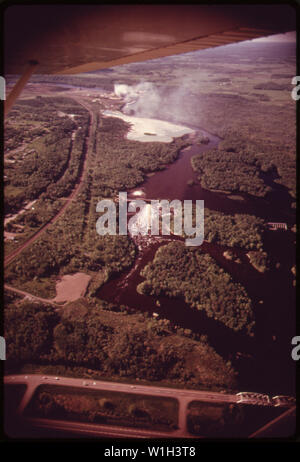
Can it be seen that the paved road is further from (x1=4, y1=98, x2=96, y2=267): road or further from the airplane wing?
the airplane wing

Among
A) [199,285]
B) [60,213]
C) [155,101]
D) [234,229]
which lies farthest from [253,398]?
[155,101]

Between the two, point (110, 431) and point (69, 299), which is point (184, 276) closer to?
point (69, 299)

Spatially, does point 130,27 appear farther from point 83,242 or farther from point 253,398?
point 83,242

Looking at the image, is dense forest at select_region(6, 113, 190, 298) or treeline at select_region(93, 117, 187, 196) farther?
treeline at select_region(93, 117, 187, 196)

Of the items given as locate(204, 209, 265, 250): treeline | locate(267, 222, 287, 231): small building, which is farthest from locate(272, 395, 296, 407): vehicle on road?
locate(267, 222, 287, 231): small building

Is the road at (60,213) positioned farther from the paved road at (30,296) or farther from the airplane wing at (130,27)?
the airplane wing at (130,27)

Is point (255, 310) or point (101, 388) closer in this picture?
point (101, 388)

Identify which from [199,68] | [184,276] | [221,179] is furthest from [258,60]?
[184,276]
